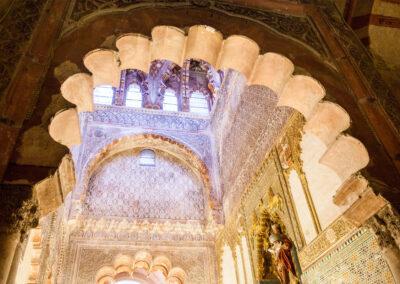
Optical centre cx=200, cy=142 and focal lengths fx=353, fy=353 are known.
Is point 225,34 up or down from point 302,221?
up

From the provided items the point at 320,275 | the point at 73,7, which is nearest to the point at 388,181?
the point at 320,275

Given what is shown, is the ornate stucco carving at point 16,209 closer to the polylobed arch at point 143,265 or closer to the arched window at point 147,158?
the polylobed arch at point 143,265

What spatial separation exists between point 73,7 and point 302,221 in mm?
3846

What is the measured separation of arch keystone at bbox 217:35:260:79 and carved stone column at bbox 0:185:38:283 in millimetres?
2280

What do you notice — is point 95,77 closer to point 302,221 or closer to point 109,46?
point 109,46

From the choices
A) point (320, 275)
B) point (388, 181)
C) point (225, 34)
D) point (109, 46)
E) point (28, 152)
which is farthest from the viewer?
point (320, 275)

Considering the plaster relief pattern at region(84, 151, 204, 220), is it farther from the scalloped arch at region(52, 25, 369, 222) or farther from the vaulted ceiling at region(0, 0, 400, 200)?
the vaulted ceiling at region(0, 0, 400, 200)

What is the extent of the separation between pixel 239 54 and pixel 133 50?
110 centimetres

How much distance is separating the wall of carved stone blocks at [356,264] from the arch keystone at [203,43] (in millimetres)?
2413

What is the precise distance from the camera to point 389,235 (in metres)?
2.91

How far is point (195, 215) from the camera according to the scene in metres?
8.62

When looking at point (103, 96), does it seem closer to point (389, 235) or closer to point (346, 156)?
point (346, 156)

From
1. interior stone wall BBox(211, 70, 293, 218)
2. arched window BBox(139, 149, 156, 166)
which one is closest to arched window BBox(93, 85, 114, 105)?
arched window BBox(139, 149, 156, 166)

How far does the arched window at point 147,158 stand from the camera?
919cm
